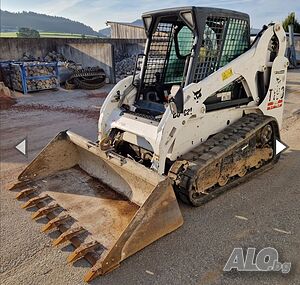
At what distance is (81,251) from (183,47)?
3.40 meters

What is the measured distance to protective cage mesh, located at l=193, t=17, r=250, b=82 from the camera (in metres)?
3.98

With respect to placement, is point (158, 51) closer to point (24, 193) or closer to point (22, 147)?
point (24, 193)

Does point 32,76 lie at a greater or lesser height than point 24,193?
greater

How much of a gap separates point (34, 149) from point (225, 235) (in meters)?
4.29

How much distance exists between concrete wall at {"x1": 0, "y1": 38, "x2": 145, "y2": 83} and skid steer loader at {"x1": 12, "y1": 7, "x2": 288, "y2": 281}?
37.0 ft

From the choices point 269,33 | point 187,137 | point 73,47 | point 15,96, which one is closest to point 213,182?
point 187,137

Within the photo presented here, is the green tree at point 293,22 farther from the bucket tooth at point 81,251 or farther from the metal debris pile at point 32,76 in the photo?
the bucket tooth at point 81,251

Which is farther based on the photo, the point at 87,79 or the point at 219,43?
the point at 87,79

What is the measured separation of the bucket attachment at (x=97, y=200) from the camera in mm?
2865

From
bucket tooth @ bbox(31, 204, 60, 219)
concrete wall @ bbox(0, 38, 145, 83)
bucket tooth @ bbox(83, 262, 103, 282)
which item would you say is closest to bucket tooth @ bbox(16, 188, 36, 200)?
bucket tooth @ bbox(31, 204, 60, 219)

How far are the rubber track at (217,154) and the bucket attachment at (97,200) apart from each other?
0.43 metres

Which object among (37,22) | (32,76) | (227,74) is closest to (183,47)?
(227,74)

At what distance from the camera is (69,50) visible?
17.6 meters

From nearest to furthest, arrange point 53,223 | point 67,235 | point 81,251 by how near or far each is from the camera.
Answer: point 81,251 < point 67,235 < point 53,223
